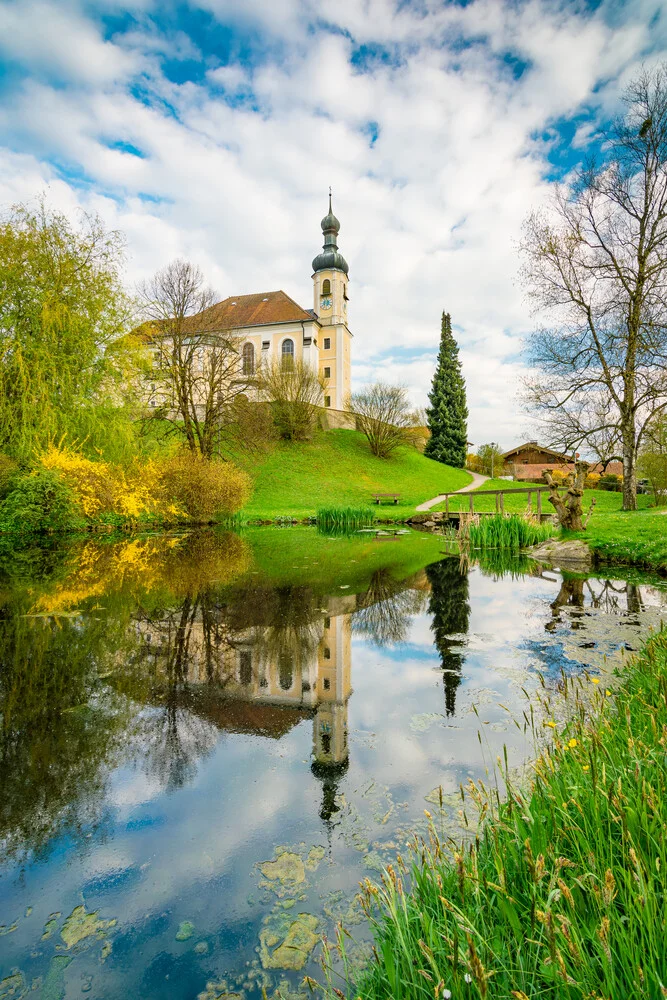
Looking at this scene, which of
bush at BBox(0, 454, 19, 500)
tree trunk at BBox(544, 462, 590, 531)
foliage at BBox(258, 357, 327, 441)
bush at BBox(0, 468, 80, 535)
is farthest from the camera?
foliage at BBox(258, 357, 327, 441)

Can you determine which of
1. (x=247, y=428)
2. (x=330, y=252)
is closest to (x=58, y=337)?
(x=247, y=428)

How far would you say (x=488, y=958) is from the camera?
157 centimetres

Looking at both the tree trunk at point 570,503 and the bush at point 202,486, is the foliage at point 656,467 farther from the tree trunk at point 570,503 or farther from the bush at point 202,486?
the bush at point 202,486

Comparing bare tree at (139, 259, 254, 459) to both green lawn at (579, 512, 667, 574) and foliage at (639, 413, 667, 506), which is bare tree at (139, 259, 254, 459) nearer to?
green lawn at (579, 512, 667, 574)

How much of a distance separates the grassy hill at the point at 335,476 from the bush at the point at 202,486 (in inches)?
143

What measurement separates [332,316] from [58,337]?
39586 millimetres

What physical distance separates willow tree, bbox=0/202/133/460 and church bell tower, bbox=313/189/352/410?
110ft

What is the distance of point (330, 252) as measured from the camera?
182ft

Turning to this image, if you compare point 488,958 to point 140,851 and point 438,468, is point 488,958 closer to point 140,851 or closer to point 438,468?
point 140,851

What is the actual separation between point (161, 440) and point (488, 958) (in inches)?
1020

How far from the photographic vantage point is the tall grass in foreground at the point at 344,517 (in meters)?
22.9

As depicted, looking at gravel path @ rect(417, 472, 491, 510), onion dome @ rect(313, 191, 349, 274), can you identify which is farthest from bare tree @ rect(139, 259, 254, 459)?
onion dome @ rect(313, 191, 349, 274)

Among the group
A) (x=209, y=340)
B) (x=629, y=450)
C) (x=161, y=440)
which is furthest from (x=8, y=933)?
(x=209, y=340)

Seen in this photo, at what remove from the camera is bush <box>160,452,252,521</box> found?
21.8m
